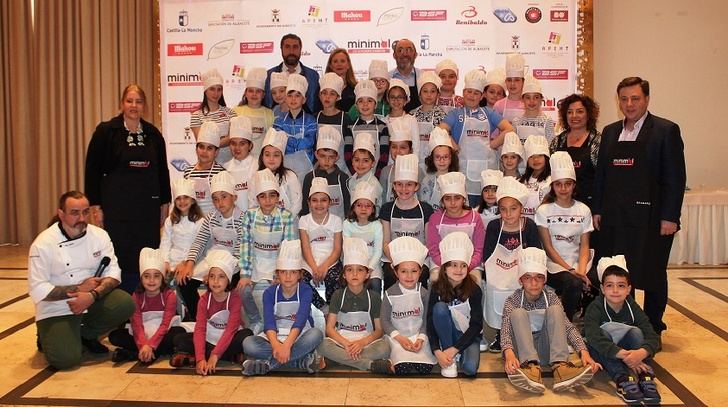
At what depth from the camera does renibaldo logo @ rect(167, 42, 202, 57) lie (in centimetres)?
884

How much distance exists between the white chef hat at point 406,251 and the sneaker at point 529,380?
0.91 metres

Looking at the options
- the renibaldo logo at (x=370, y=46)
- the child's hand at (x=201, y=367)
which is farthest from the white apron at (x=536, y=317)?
the renibaldo logo at (x=370, y=46)

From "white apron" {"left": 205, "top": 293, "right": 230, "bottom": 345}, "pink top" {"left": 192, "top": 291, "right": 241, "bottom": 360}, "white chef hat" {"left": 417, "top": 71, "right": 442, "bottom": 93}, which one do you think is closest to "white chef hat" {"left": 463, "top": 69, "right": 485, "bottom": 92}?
"white chef hat" {"left": 417, "top": 71, "right": 442, "bottom": 93}

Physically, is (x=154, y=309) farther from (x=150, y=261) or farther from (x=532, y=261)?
(x=532, y=261)

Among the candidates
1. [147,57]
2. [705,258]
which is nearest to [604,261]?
[705,258]

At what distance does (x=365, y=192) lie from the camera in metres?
4.93

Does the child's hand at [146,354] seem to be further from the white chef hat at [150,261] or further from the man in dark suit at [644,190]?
the man in dark suit at [644,190]

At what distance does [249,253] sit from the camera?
4.91m

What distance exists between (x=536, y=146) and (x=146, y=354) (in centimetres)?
304

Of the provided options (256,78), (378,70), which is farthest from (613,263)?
(256,78)

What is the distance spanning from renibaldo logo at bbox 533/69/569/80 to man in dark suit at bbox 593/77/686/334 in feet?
13.1

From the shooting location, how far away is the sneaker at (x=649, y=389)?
3.71 meters

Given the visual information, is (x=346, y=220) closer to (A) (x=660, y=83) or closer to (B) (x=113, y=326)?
(B) (x=113, y=326)

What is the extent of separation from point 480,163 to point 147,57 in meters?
5.27
